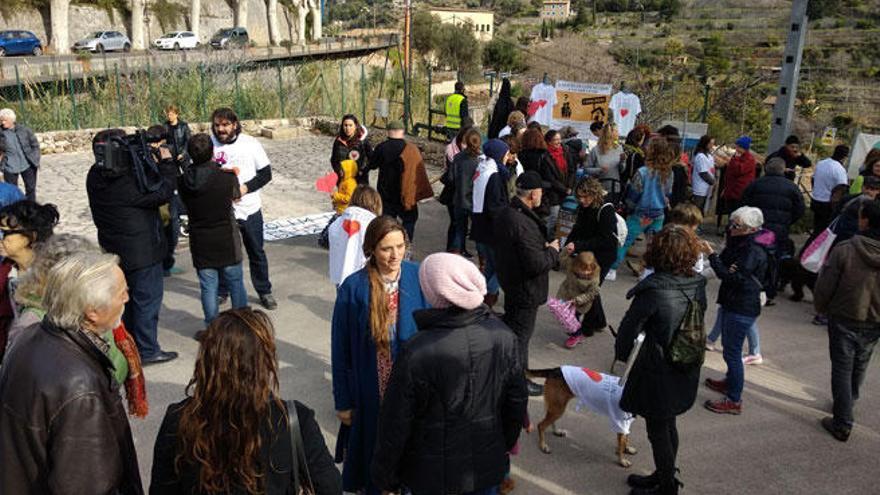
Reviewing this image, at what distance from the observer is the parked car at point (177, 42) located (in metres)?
43.1

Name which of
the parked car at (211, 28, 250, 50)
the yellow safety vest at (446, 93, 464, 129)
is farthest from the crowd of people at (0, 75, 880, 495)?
the parked car at (211, 28, 250, 50)

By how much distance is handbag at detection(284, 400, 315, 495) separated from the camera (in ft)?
6.79

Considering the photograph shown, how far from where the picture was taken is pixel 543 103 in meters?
10.5

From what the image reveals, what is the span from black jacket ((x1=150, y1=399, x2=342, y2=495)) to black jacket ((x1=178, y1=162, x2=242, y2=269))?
3445mm

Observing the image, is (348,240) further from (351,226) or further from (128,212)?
(128,212)

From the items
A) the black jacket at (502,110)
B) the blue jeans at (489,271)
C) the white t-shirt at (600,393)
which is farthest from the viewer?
the black jacket at (502,110)

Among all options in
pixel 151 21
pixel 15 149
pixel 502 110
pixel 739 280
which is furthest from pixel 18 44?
pixel 739 280

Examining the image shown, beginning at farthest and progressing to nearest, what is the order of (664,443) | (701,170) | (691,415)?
(701,170) < (691,415) < (664,443)

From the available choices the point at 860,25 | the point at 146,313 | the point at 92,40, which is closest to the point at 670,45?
the point at 860,25

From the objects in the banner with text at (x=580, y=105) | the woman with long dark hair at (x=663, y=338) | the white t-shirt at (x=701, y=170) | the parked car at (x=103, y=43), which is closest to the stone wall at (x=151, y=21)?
the parked car at (x=103, y=43)

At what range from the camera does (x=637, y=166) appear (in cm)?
791

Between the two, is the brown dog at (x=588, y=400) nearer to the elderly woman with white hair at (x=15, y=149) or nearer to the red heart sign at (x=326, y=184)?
the red heart sign at (x=326, y=184)

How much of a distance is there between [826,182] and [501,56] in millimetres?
50234

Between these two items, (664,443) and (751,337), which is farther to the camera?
(751,337)
